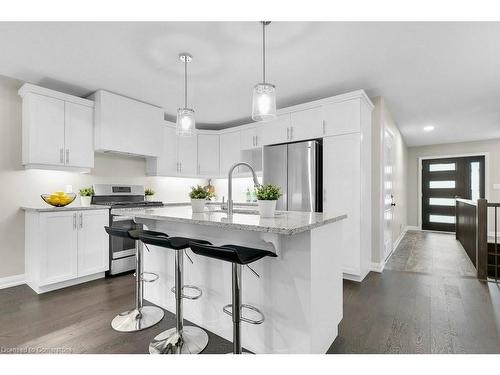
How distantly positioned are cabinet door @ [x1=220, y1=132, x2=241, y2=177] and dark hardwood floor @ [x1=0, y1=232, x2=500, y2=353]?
2.56 meters

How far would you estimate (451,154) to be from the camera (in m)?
6.93

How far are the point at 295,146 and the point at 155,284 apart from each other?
7.94 ft

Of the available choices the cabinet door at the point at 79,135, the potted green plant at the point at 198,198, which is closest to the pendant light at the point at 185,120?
the potted green plant at the point at 198,198

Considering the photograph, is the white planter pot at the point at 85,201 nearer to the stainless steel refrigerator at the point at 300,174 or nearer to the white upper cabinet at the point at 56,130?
the white upper cabinet at the point at 56,130

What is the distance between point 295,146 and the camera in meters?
3.59

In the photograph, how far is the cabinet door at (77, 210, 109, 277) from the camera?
10.3 feet

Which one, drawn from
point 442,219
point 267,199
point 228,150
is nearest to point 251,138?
point 228,150

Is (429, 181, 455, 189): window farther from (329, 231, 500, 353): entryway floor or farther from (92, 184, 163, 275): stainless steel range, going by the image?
(92, 184, 163, 275): stainless steel range

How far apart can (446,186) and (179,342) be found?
26.0 ft

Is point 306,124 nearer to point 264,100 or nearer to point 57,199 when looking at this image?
point 264,100

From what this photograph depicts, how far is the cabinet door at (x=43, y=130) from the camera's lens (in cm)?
302

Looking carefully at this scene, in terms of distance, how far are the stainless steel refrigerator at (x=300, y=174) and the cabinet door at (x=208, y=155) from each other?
5.63 ft
